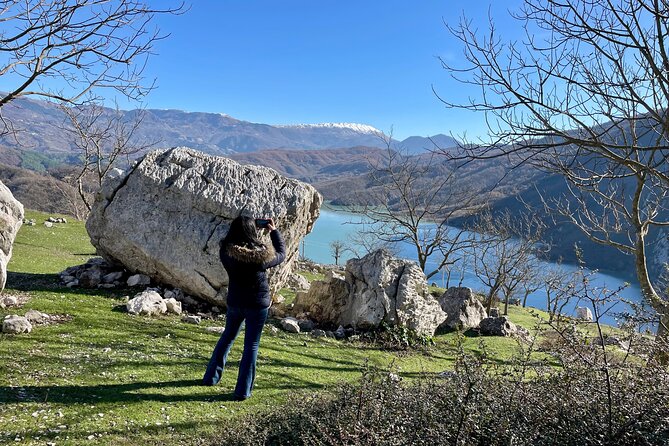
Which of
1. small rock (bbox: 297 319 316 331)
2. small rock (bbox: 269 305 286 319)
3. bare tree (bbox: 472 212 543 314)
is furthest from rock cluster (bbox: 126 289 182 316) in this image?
bare tree (bbox: 472 212 543 314)

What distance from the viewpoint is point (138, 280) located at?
10625 millimetres

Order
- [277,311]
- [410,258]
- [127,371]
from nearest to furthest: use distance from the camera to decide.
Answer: [127,371] < [277,311] < [410,258]

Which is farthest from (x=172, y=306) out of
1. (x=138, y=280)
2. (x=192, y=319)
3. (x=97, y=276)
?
(x=97, y=276)

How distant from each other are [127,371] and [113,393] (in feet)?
2.46

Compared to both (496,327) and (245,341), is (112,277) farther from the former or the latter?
(496,327)

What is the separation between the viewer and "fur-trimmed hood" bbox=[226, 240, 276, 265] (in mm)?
5480

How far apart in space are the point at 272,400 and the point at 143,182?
23.1ft

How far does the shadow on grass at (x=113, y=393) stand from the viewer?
15.9ft

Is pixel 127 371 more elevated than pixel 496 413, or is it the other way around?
pixel 496 413

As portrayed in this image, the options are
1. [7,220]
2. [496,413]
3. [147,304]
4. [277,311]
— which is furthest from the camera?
[277,311]

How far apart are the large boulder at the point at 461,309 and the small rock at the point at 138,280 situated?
324 inches

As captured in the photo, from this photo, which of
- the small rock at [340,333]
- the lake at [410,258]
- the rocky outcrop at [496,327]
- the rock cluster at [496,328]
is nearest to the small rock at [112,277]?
the small rock at [340,333]

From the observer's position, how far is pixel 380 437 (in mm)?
3562

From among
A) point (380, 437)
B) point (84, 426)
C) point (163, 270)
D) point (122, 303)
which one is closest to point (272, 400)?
point (84, 426)
